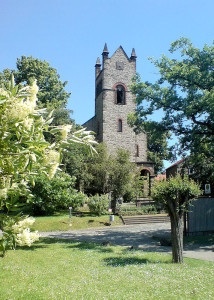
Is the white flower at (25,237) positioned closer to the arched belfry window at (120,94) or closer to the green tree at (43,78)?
the green tree at (43,78)

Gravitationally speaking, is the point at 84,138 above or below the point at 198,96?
below

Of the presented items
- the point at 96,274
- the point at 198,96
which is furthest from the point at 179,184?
the point at 198,96

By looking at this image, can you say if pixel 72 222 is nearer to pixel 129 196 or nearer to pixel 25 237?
pixel 129 196

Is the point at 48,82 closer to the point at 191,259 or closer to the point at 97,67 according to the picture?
the point at 97,67

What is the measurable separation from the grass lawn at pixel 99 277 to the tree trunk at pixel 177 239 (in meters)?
0.33

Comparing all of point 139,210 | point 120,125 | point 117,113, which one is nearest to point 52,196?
point 139,210

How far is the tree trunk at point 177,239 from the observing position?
35.5 feet

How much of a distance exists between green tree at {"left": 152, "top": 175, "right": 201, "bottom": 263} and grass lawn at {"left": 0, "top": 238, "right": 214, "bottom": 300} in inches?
27.8

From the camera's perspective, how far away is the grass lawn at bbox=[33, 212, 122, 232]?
73.2ft

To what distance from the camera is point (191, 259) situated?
11.9 m

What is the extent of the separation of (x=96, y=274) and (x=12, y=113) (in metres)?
7.22

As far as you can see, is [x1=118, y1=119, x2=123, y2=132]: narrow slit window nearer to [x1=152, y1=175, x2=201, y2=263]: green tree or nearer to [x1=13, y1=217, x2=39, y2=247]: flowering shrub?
[x1=152, y1=175, x2=201, y2=263]: green tree

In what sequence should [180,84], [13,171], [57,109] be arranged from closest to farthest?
[13,171]
[180,84]
[57,109]

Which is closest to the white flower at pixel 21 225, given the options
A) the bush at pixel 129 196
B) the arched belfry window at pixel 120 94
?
the bush at pixel 129 196
